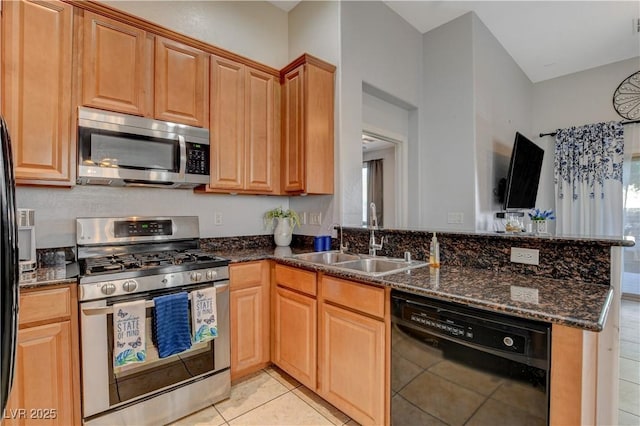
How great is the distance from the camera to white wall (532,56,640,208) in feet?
13.9

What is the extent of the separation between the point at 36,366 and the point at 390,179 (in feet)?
14.3

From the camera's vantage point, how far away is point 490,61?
3471 mm

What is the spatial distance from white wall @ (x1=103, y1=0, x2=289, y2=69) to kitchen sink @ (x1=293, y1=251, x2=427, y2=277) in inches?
78.5

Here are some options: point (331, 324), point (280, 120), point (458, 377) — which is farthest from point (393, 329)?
point (280, 120)

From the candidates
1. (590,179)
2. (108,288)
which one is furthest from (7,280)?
(590,179)

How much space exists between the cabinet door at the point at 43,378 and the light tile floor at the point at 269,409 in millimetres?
607

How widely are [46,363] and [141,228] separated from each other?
3.20ft

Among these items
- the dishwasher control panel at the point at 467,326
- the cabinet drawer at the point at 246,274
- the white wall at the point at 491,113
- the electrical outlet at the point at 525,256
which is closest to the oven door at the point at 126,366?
the cabinet drawer at the point at 246,274

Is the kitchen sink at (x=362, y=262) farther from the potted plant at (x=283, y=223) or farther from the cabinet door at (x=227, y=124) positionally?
the cabinet door at (x=227, y=124)

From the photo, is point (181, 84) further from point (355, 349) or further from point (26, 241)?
point (355, 349)

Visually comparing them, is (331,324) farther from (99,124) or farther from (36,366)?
(99,124)

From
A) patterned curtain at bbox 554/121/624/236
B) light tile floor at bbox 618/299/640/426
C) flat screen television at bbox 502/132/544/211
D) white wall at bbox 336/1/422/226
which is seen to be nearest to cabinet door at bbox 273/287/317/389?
white wall at bbox 336/1/422/226

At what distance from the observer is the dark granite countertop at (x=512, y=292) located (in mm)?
1021

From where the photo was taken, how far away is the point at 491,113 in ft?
11.5
